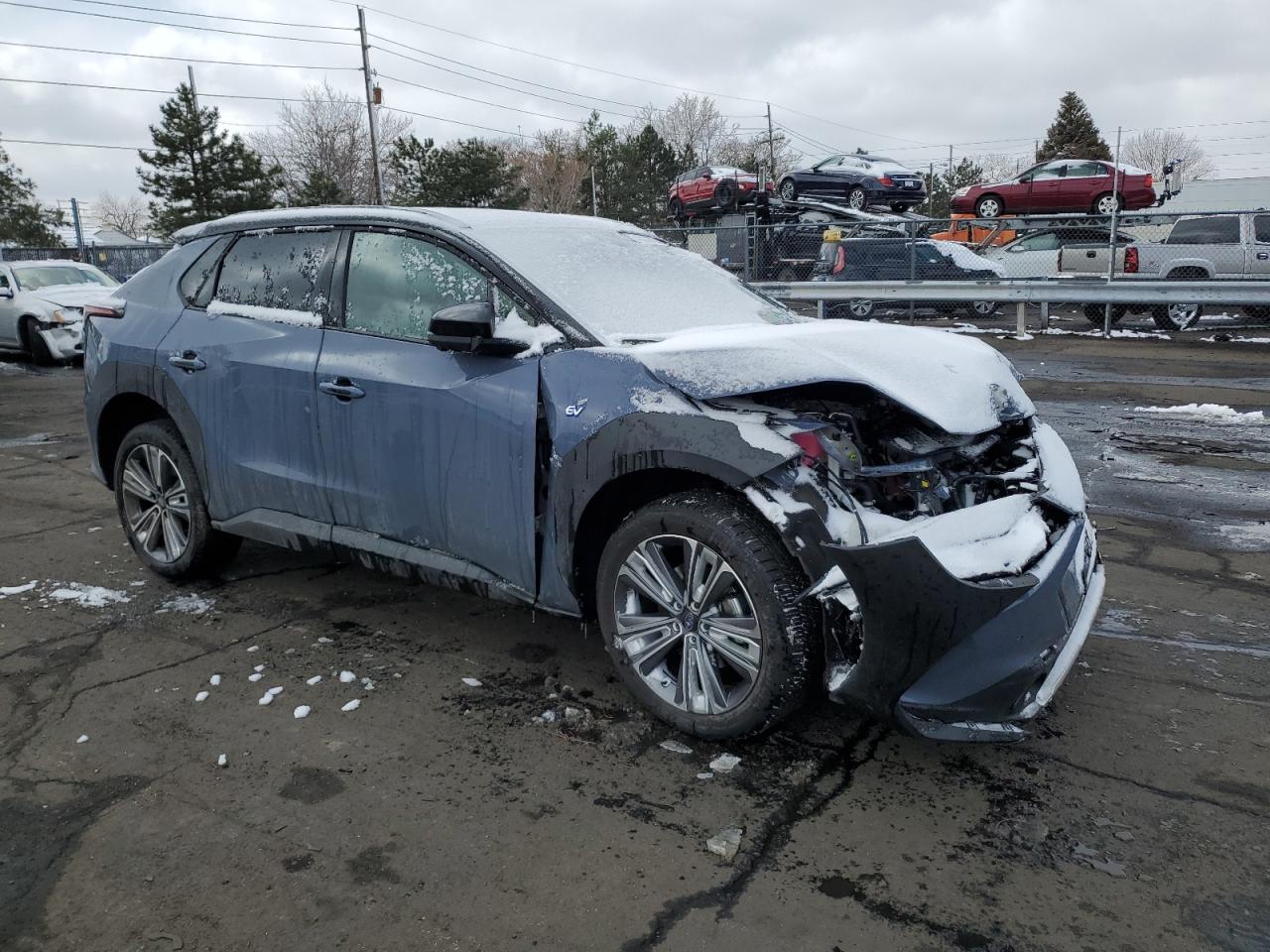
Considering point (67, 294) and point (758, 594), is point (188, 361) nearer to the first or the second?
point (758, 594)

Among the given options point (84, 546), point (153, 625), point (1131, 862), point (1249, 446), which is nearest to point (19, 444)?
point (84, 546)

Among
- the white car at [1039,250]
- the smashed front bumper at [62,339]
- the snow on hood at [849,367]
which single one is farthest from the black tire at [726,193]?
the snow on hood at [849,367]

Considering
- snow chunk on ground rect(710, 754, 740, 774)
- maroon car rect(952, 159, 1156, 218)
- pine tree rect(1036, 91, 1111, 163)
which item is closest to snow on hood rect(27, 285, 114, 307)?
snow chunk on ground rect(710, 754, 740, 774)

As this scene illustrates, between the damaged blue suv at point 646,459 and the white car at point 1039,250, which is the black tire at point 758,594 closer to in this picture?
the damaged blue suv at point 646,459

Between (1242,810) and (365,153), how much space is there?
240ft

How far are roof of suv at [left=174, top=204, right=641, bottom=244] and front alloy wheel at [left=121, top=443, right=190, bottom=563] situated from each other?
1.14 metres

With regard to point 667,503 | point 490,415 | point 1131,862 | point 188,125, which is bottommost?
point 1131,862

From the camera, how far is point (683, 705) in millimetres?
3145

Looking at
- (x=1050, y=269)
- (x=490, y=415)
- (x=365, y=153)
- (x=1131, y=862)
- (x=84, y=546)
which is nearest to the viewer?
(x=1131, y=862)

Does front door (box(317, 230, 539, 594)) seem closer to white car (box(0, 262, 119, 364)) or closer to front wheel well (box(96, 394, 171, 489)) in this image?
front wheel well (box(96, 394, 171, 489))

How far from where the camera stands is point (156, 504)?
4.80 m

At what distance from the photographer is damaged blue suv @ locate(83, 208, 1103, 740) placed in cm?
272

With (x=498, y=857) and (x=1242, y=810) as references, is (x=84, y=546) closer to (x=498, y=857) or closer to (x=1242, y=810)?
(x=498, y=857)

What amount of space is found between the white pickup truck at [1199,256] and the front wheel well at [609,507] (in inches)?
601
